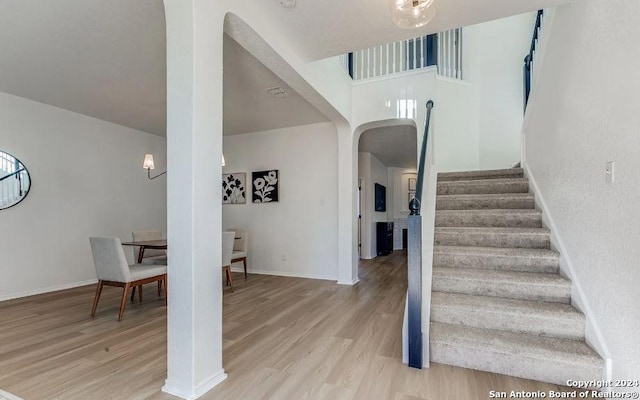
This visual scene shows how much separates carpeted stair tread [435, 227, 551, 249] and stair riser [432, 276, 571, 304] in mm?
542

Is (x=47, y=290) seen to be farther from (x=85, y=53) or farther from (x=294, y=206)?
(x=294, y=206)

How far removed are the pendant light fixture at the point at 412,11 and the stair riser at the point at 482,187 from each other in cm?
229

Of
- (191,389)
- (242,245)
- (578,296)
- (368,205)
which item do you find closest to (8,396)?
(191,389)

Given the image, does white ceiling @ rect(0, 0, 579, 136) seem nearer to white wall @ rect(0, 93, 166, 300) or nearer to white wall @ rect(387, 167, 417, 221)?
white wall @ rect(0, 93, 166, 300)

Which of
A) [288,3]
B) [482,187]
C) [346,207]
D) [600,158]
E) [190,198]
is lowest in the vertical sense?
[346,207]

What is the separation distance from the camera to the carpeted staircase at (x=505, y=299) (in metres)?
1.89

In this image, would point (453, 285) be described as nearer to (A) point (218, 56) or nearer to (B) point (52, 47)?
(A) point (218, 56)

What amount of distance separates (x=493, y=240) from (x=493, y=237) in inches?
1.1

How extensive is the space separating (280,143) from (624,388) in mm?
4837

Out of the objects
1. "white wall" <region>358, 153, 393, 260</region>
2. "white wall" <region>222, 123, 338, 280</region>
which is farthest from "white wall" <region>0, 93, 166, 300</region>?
"white wall" <region>358, 153, 393, 260</region>

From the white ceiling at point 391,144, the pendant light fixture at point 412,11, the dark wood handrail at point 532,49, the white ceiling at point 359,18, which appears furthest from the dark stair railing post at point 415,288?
the white ceiling at point 391,144

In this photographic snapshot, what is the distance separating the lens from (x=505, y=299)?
91.6 inches

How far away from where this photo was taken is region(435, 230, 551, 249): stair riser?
2678 millimetres

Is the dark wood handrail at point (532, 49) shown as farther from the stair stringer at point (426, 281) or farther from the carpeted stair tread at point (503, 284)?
the carpeted stair tread at point (503, 284)
